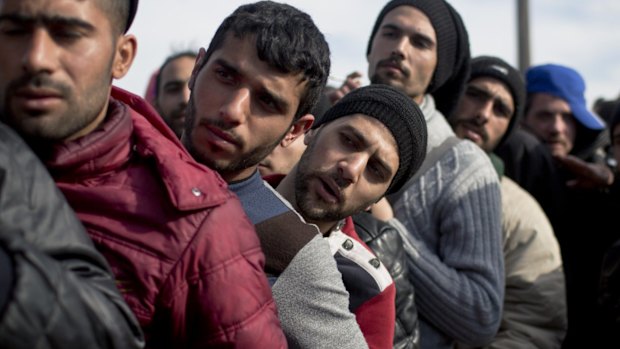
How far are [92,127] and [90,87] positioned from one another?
81 millimetres

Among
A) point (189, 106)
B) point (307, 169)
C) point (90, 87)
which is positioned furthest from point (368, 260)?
point (90, 87)

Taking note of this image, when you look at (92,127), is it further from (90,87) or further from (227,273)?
(227,273)

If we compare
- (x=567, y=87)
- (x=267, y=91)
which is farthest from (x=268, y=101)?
(x=567, y=87)

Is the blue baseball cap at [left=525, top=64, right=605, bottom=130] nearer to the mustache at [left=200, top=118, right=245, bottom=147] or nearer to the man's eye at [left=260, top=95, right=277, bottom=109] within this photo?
the man's eye at [left=260, top=95, right=277, bottom=109]

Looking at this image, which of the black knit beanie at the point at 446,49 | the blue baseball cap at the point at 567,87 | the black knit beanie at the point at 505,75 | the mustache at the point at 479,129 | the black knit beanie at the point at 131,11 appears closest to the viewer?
the black knit beanie at the point at 131,11

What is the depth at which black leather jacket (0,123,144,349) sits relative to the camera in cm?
134

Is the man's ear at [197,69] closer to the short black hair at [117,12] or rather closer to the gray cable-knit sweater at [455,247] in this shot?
the short black hair at [117,12]

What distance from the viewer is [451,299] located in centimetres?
347

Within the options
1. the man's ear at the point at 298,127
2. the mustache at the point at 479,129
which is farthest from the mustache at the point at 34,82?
the mustache at the point at 479,129

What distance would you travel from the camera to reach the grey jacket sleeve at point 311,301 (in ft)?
7.11

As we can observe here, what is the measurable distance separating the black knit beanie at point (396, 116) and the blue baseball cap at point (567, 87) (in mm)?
2649

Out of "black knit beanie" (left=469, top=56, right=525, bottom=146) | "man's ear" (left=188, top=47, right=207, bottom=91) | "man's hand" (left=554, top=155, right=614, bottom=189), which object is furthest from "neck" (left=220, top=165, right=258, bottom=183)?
"man's hand" (left=554, top=155, right=614, bottom=189)

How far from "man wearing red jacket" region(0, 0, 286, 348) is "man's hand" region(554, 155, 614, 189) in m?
3.53

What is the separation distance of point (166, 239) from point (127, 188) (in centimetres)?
12
